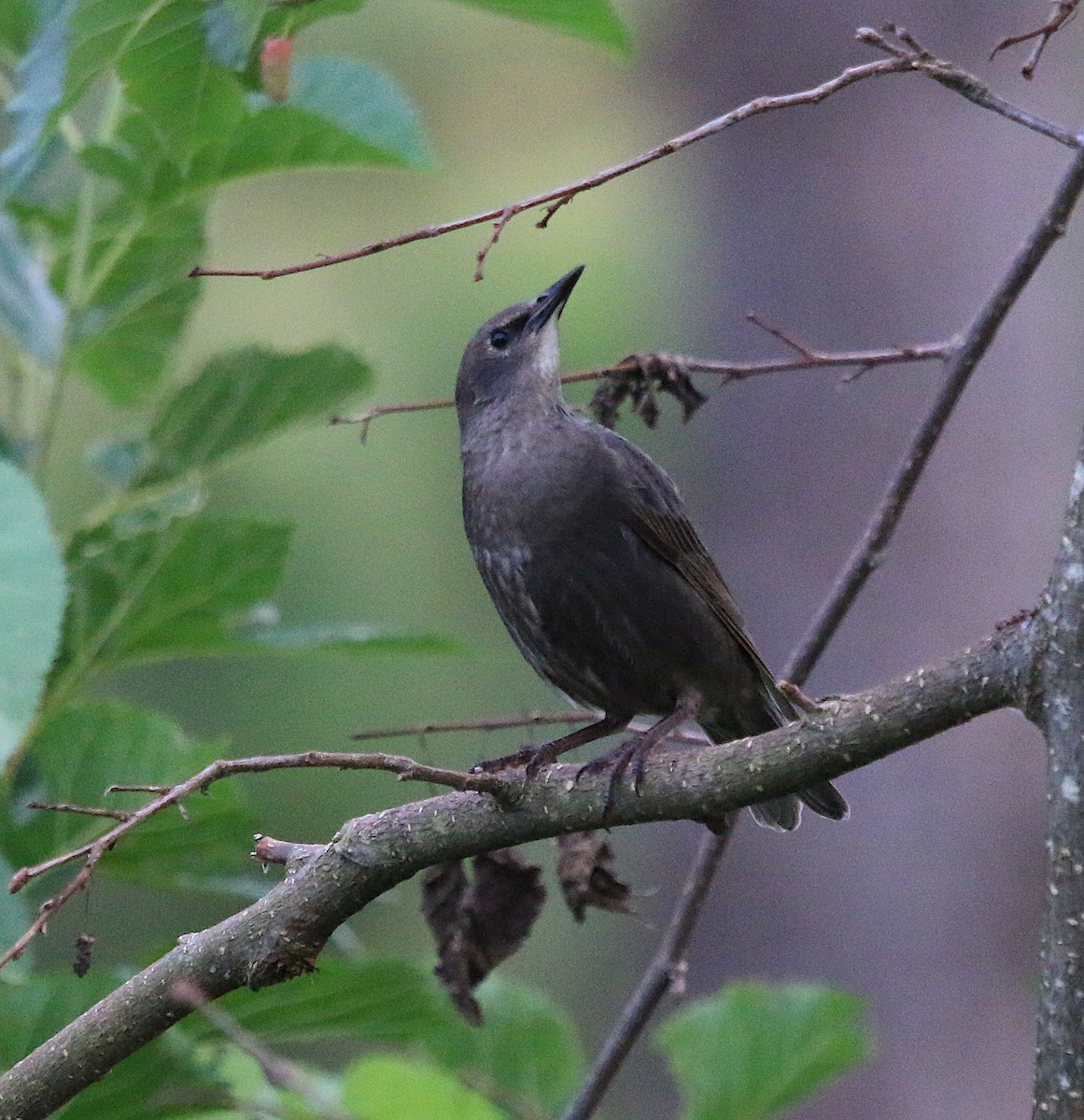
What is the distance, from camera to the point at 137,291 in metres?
3.35

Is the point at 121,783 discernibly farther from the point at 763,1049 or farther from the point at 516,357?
the point at 516,357

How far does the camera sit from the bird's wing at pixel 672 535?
3.60 m

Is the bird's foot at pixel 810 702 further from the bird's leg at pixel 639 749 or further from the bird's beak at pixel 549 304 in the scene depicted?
the bird's beak at pixel 549 304

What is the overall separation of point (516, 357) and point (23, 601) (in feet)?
6.79

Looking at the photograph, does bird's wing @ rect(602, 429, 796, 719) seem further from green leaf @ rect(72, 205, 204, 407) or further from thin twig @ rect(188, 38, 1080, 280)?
thin twig @ rect(188, 38, 1080, 280)

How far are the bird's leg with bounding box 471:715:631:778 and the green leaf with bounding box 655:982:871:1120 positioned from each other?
64 centimetres

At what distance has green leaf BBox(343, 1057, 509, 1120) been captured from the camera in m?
2.79

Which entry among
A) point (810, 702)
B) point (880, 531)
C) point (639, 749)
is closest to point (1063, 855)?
point (810, 702)

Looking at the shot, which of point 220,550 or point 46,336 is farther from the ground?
point 46,336

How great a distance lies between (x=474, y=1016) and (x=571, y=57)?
7.98 m

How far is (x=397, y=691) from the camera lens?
8.22 meters

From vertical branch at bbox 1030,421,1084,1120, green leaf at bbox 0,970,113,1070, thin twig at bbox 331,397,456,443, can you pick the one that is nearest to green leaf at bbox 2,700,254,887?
green leaf at bbox 0,970,113,1070

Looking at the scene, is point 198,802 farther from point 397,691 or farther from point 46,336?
point 397,691

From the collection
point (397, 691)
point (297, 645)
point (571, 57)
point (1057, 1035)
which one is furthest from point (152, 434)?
point (571, 57)
